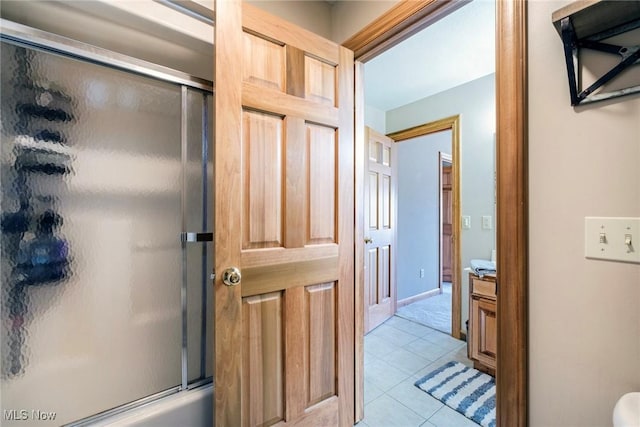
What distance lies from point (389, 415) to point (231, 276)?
4.48ft

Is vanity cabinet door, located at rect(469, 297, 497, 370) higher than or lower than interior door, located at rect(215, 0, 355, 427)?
lower

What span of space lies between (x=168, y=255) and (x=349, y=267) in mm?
869

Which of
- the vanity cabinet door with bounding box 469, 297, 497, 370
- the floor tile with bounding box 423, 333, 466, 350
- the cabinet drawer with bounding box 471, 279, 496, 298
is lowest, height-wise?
the floor tile with bounding box 423, 333, 466, 350

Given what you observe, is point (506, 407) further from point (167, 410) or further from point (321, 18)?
point (321, 18)

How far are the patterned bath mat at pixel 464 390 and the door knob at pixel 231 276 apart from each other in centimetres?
161

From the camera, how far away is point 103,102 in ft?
3.44

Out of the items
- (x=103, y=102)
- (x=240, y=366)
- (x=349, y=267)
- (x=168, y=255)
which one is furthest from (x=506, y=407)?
(x=103, y=102)

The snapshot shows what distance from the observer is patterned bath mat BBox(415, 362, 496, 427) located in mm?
1598

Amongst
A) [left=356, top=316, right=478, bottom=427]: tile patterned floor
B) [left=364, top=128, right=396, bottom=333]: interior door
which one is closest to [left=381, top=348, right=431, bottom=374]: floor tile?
[left=356, top=316, right=478, bottom=427]: tile patterned floor

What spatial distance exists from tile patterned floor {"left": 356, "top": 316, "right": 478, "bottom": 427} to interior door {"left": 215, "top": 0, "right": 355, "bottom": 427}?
1.22 feet

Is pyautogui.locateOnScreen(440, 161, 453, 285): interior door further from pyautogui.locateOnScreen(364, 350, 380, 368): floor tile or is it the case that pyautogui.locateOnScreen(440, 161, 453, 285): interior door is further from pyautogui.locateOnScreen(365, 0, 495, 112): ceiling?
pyautogui.locateOnScreen(364, 350, 380, 368): floor tile

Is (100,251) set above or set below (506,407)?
above

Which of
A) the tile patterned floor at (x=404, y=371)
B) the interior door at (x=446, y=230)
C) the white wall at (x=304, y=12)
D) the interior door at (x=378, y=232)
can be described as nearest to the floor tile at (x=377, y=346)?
the tile patterned floor at (x=404, y=371)

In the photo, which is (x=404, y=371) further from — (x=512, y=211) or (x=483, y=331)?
(x=512, y=211)
